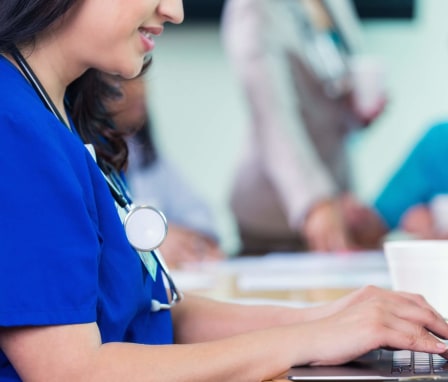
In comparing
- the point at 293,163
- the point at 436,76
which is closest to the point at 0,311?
the point at 293,163

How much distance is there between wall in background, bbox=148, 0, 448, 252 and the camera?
478 cm

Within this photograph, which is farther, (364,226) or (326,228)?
(364,226)

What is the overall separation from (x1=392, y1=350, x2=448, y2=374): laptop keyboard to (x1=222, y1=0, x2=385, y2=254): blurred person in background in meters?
2.20

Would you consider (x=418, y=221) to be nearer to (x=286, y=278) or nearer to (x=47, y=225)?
(x=286, y=278)

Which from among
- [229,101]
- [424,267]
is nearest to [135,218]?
[424,267]

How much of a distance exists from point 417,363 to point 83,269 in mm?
351

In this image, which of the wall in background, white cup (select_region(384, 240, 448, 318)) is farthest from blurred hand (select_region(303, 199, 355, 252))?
white cup (select_region(384, 240, 448, 318))

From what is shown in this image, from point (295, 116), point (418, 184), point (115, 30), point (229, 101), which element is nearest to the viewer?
point (115, 30)

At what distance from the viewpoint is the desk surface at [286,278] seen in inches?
69.9

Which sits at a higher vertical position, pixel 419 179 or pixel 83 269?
pixel 83 269

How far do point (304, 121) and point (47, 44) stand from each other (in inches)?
115

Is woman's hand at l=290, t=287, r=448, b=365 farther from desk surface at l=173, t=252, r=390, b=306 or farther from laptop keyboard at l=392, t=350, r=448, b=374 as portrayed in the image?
desk surface at l=173, t=252, r=390, b=306

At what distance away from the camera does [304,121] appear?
3.86 metres

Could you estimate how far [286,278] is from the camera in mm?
2047
